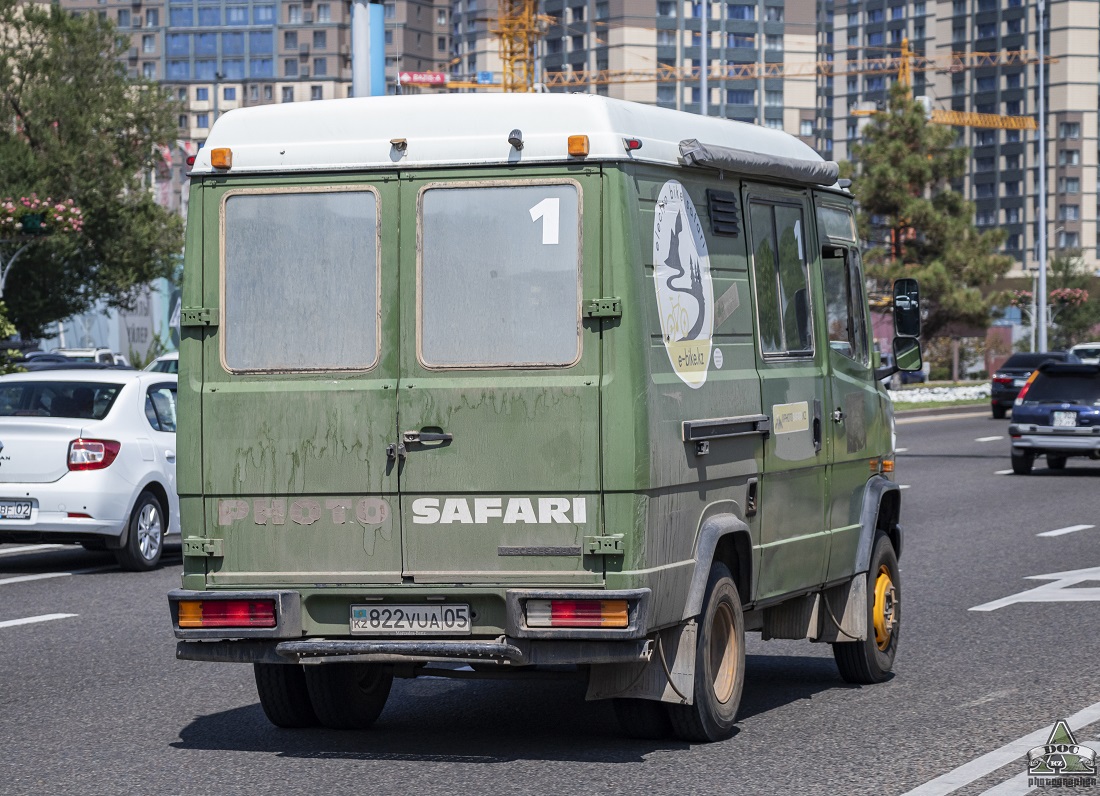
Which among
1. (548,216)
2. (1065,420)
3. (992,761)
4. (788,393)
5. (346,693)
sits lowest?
A: (992,761)

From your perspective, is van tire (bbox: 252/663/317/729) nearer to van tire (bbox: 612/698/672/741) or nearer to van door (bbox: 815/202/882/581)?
van tire (bbox: 612/698/672/741)

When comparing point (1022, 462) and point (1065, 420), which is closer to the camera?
point (1065, 420)

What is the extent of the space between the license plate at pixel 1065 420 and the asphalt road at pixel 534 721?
12.7 m

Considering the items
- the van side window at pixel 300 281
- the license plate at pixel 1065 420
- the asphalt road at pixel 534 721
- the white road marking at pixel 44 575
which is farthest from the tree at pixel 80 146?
the van side window at pixel 300 281

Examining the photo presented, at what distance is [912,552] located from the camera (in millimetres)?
15734

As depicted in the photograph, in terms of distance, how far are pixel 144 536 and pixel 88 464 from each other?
76 centimetres

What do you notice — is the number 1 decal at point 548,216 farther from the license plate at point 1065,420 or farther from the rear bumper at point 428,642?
the license plate at point 1065,420

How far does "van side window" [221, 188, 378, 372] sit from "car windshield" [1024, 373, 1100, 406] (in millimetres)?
A: 20007

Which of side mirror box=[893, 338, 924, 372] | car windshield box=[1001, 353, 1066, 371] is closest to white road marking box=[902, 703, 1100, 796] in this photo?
side mirror box=[893, 338, 924, 372]

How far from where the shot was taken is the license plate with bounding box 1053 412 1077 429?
2553cm

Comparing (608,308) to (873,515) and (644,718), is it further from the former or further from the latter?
(873,515)

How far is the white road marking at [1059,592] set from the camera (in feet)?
41.0

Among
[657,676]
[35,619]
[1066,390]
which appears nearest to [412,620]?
[657,676]

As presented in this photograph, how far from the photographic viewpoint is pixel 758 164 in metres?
8.05
